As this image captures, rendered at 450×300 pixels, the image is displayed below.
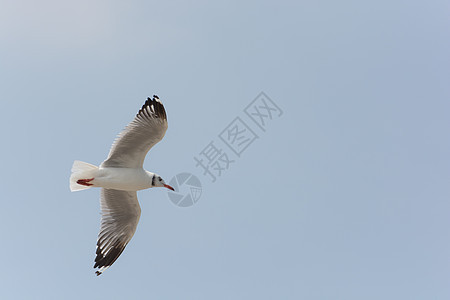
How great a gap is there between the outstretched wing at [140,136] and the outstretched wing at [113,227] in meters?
0.88

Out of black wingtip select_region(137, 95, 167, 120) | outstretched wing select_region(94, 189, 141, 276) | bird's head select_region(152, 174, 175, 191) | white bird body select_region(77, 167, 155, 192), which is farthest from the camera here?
outstretched wing select_region(94, 189, 141, 276)

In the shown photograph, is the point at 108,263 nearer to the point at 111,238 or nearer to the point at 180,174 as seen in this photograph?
the point at 111,238

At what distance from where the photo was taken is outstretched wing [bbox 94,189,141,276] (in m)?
8.56

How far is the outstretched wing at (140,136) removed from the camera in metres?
7.57

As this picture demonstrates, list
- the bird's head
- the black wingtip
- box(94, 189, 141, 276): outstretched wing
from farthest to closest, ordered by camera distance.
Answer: box(94, 189, 141, 276): outstretched wing → the bird's head → the black wingtip

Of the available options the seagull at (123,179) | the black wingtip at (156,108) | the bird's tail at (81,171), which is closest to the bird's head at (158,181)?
the seagull at (123,179)

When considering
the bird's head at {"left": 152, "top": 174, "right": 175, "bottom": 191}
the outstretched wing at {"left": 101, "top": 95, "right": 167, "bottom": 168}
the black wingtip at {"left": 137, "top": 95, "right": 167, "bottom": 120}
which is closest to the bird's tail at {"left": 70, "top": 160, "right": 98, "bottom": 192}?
the outstretched wing at {"left": 101, "top": 95, "right": 167, "bottom": 168}

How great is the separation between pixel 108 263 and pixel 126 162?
186 centimetres

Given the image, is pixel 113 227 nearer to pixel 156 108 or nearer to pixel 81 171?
pixel 81 171

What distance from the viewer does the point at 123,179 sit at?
306 inches

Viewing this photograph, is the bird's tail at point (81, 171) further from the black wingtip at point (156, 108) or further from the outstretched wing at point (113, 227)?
the black wingtip at point (156, 108)

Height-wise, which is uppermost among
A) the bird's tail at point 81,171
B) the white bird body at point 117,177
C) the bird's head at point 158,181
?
the bird's tail at point 81,171

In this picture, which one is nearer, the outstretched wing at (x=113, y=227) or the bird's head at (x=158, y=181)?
the bird's head at (x=158, y=181)

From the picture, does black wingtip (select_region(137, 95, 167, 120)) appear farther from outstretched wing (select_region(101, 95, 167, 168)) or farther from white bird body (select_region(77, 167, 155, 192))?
white bird body (select_region(77, 167, 155, 192))
